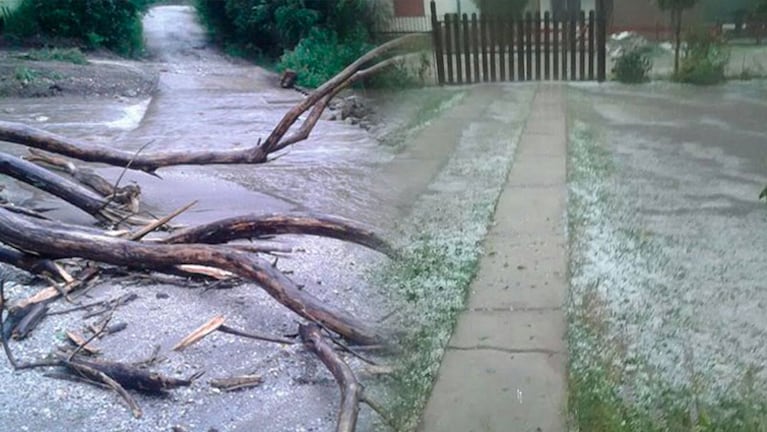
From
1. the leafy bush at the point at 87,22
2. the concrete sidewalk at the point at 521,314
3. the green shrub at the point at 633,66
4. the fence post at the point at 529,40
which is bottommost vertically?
the concrete sidewalk at the point at 521,314

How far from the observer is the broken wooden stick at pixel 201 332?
110 cm

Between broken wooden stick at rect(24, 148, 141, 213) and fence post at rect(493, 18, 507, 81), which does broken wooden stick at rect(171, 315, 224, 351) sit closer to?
broken wooden stick at rect(24, 148, 141, 213)

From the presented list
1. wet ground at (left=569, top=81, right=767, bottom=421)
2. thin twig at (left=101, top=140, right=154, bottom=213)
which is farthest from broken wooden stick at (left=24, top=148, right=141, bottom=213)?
wet ground at (left=569, top=81, right=767, bottom=421)

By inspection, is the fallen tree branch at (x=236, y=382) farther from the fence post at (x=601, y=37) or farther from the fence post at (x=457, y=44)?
the fence post at (x=601, y=37)

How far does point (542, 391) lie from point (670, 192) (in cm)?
29

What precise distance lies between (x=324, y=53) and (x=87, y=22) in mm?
288

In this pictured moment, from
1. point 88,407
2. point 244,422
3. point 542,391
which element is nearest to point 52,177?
point 88,407

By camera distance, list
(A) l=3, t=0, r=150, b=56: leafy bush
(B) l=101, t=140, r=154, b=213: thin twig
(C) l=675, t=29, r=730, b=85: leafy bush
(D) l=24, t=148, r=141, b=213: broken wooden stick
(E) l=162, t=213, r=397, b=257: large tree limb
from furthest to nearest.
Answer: (D) l=24, t=148, r=141, b=213: broken wooden stick < (B) l=101, t=140, r=154, b=213: thin twig < (E) l=162, t=213, r=397, b=257: large tree limb < (A) l=3, t=0, r=150, b=56: leafy bush < (C) l=675, t=29, r=730, b=85: leafy bush

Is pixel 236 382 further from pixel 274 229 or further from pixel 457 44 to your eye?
pixel 457 44

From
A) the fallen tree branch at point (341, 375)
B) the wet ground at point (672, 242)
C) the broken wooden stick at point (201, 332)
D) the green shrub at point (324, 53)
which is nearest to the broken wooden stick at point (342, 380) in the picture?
the fallen tree branch at point (341, 375)

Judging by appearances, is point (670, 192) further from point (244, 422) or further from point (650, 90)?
point (244, 422)

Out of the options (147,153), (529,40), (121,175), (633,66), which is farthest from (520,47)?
(121,175)

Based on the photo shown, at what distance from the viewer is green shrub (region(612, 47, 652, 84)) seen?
0.89 meters

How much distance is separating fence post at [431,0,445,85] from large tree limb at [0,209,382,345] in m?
0.32
